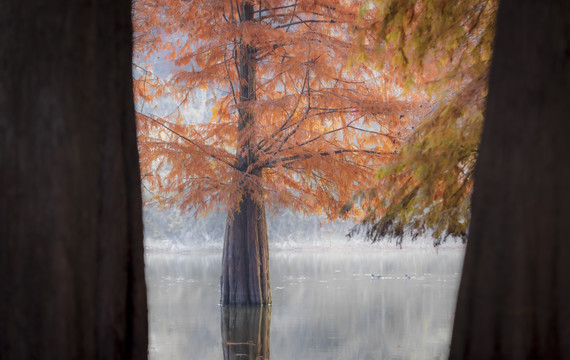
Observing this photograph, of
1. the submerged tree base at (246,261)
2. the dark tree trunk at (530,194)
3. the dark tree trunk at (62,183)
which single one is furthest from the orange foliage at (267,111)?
the dark tree trunk at (530,194)

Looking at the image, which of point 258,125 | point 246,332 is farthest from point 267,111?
point 246,332

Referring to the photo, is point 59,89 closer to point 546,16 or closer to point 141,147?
point 546,16

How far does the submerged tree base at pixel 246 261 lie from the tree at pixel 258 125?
0.02 meters

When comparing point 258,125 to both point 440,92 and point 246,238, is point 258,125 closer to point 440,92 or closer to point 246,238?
point 246,238

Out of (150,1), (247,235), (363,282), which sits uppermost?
(150,1)

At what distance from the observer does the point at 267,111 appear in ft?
49.4

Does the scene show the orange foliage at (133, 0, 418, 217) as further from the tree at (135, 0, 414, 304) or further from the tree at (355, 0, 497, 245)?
the tree at (355, 0, 497, 245)

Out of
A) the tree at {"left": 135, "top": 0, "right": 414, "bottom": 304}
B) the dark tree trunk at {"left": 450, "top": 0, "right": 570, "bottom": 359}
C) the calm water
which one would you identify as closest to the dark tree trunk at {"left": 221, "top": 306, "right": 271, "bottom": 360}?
the calm water

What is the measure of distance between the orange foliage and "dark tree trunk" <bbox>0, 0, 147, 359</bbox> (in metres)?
10.7

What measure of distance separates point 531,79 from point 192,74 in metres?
13.1

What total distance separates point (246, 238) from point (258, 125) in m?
2.67

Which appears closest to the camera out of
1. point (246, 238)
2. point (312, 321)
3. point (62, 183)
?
point (62, 183)

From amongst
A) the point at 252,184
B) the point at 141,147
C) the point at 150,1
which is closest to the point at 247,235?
the point at 252,184

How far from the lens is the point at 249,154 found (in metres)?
15.6
